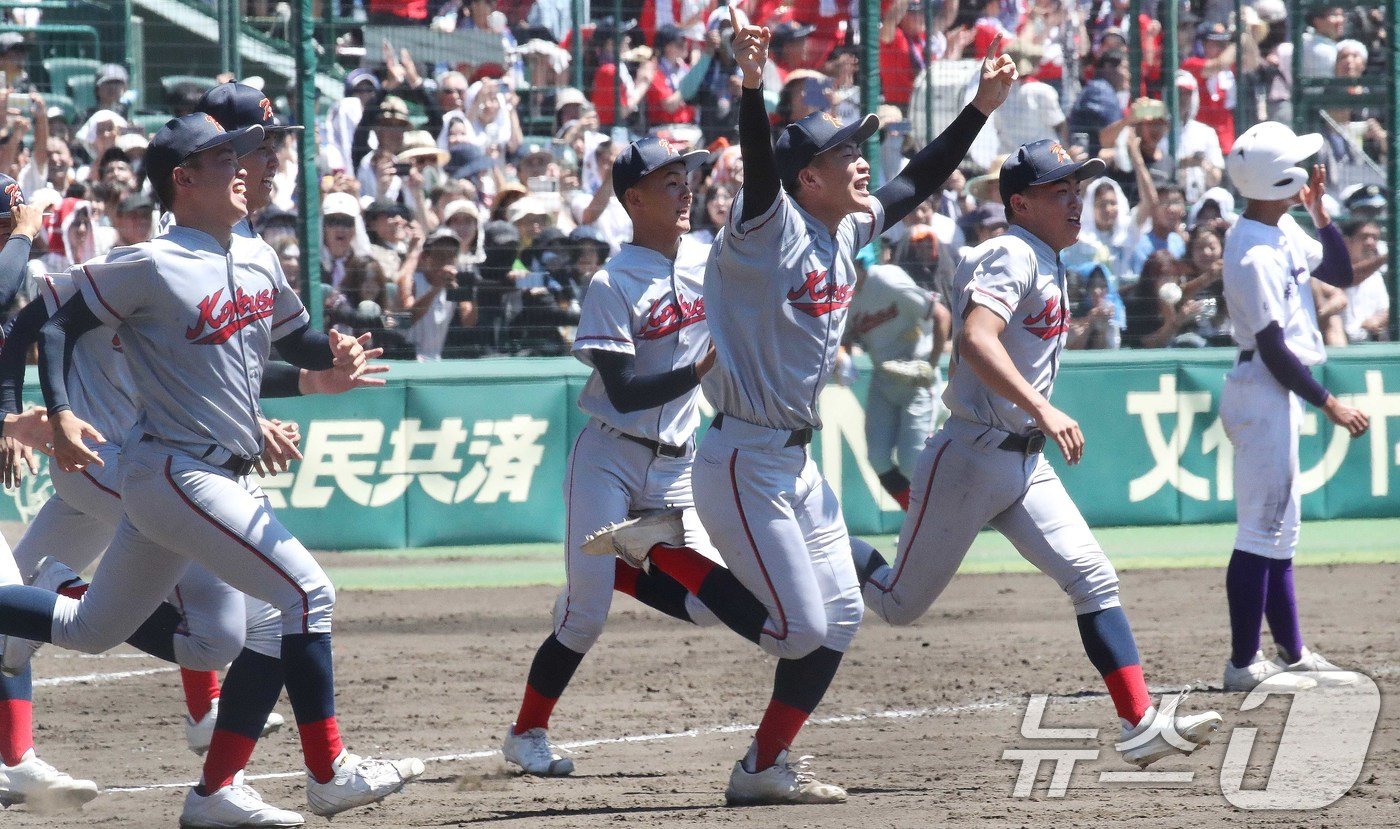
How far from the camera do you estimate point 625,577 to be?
5.71 m

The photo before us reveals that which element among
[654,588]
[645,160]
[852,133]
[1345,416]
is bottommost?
[654,588]

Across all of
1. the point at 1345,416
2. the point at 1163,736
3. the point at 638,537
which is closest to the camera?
the point at 1163,736

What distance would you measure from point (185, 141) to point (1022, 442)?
8.25 feet

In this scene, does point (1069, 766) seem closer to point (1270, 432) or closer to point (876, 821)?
point (876, 821)

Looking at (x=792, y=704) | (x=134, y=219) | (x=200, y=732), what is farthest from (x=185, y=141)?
(x=134, y=219)

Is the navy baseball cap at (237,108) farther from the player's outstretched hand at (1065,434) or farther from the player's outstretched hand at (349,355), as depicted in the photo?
the player's outstretched hand at (1065,434)

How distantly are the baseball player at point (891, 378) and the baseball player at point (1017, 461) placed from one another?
15.8 feet

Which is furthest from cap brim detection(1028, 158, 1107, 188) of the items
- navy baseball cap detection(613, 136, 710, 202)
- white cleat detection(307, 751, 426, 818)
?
white cleat detection(307, 751, 426, 818)

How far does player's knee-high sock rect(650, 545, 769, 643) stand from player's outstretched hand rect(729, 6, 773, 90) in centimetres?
142

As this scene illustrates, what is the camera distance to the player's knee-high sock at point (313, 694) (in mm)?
4570

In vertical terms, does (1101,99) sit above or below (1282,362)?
below

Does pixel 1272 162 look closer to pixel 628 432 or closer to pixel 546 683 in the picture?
pixel 628 432

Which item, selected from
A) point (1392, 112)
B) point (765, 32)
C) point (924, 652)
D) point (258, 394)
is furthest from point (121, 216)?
point (1392, 112)

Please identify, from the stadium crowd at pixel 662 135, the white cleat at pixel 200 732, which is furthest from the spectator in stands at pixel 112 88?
the white cleat at pixel 200 732
